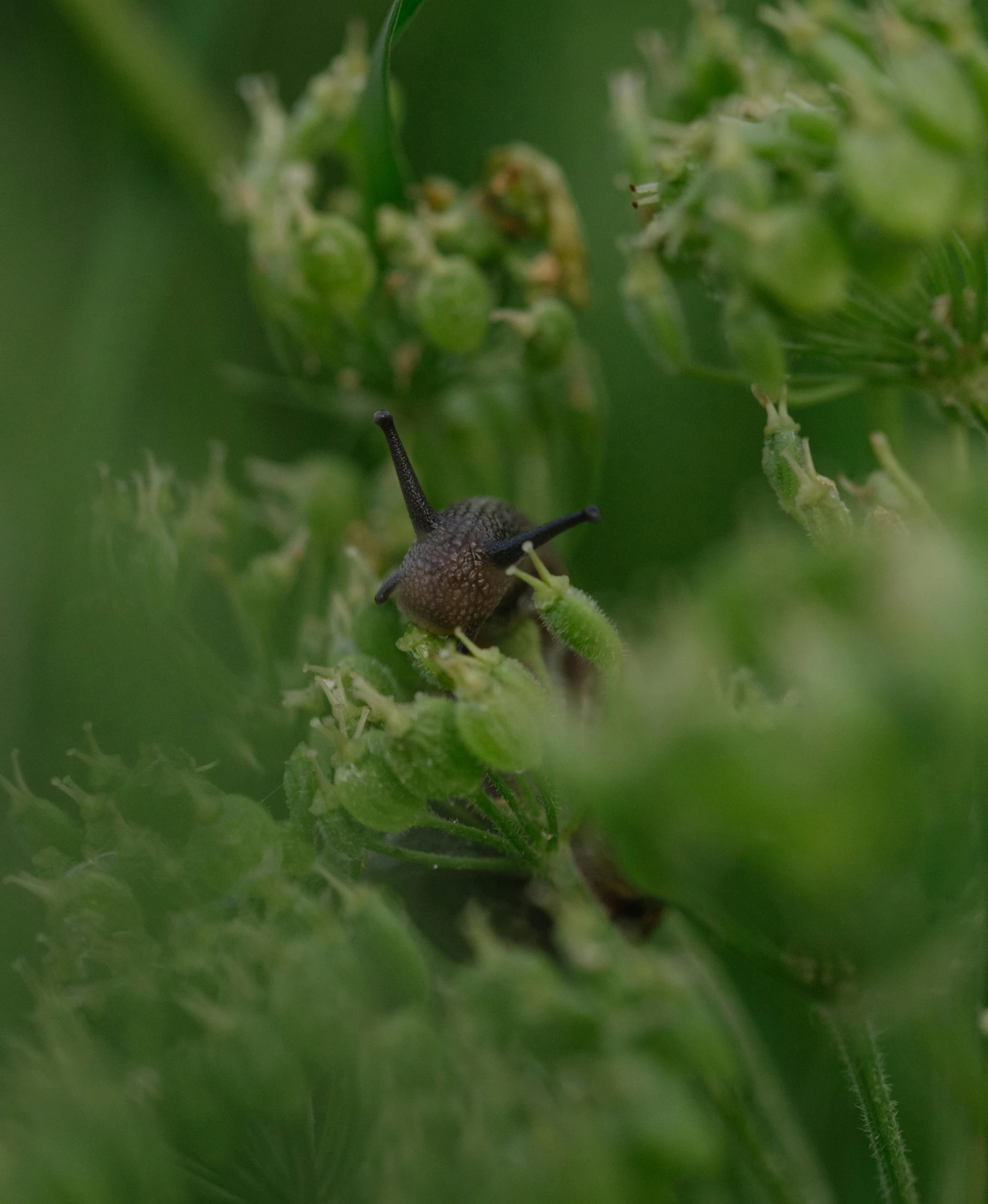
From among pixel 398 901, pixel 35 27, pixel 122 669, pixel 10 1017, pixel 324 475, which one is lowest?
pixel 398 901

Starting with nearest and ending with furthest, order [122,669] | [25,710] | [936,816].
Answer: [936,816] < [122,669] < [25,710]

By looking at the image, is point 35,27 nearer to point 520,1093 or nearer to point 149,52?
point 149,52

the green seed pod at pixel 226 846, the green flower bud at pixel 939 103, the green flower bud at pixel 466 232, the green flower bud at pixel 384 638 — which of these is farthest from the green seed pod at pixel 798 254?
the green flower bud at pixel 466 232

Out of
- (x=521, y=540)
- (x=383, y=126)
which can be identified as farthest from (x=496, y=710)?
(x=383, y=126)

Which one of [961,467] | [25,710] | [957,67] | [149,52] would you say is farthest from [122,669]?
[149,52]

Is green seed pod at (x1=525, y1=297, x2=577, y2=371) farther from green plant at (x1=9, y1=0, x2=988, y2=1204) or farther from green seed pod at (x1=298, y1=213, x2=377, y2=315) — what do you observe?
green seed pod at (x1=298, y1=213, x2=377, y2=315)

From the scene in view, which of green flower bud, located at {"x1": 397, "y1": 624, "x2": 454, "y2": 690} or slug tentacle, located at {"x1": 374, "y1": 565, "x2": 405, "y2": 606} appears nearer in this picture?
green flower bud, located at {"x1": 397, "y1": 624, "x2": 454, "y2": 690}

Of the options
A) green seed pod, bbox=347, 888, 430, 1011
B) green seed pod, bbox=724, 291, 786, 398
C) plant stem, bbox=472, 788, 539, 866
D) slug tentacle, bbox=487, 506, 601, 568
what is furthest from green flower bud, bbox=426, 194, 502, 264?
green seed pod, bbox=347, 888, 430, 1011
